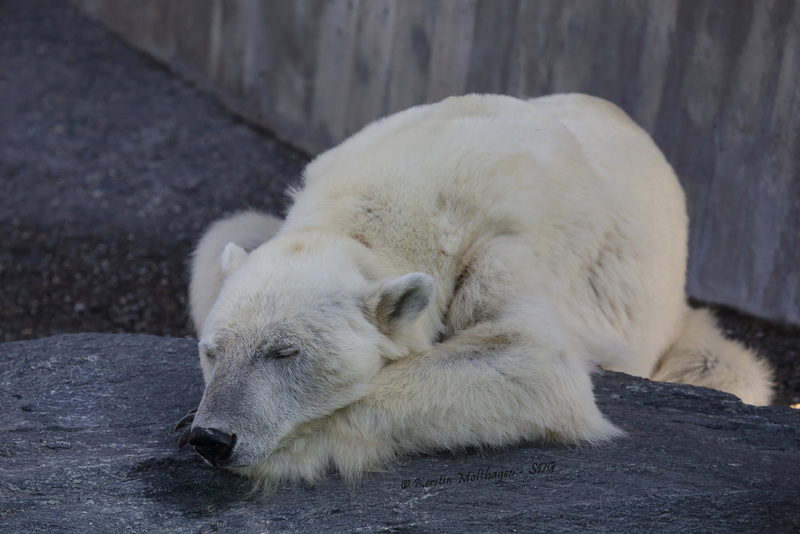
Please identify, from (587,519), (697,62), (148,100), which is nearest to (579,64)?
(697,62)

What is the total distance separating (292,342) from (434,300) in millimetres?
641

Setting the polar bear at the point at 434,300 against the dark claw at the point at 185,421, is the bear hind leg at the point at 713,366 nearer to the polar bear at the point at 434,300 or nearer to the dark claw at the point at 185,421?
the polar bear at the point at 434,300

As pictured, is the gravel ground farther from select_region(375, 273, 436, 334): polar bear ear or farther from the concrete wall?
select_region(375, 273, 436, 334): polar bear ear

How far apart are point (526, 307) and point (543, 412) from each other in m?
0.39

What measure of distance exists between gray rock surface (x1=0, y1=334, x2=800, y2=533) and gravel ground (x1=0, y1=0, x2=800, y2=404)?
2.39 m

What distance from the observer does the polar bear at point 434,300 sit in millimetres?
2732

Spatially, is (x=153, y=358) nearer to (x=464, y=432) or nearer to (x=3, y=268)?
(x=464, y=432)

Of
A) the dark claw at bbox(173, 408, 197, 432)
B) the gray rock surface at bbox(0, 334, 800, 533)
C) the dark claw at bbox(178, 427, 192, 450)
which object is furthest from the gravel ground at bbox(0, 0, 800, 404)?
the dark claw at bbox(178, 427, 192, 450)

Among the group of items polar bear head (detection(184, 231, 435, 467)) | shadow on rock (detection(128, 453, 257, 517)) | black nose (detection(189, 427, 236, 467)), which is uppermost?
polar bear head (detection(184, 231, 435, 467))

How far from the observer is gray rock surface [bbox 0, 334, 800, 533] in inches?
99.1

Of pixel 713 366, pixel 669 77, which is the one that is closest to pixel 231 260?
pixel 713 366

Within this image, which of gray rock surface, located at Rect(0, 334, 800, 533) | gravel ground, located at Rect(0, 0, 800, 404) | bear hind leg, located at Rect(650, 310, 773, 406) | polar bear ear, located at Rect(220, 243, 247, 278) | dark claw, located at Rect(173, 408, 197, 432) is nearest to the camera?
gray rock surface, located at Rect(0, 334, 800, 533)

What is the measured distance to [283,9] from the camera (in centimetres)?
899

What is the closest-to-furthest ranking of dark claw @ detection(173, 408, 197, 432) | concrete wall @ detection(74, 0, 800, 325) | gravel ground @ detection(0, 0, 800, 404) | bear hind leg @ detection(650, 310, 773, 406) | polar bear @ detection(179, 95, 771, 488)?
1. polar bear @ detection(179, 95, 771, 488)
2. dark claw @ detection(173, 408, 197, 432)
3. bear hind leg @ detection(650, 310, 773, 406)
4. concrete wall @ detection(74, 0, 800, 325)
5. gravel ground @ detection(0, 0, 800, 404)
